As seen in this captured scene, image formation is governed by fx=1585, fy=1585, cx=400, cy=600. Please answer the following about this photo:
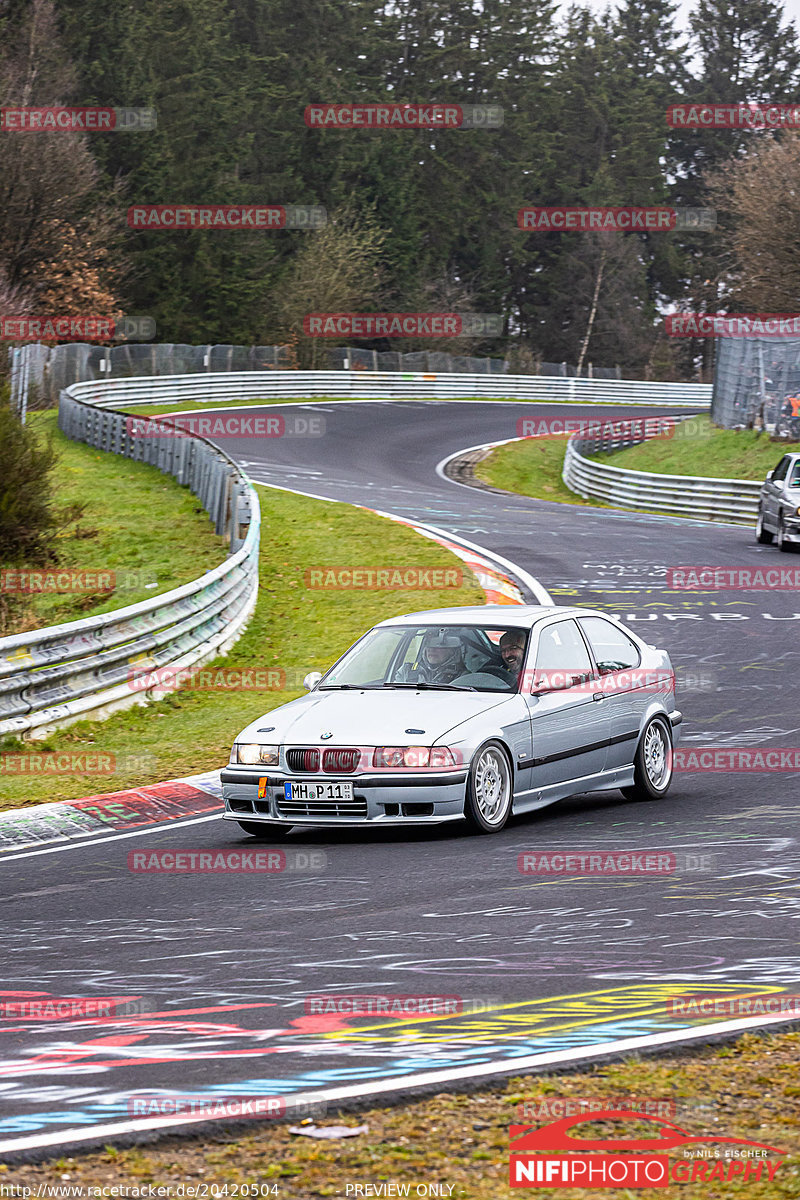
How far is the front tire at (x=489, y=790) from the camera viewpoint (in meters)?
9.55

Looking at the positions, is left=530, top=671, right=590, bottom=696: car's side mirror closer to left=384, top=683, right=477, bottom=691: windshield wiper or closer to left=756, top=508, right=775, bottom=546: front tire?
left=384, top=683, right=477, bottom=691: windshield wiper

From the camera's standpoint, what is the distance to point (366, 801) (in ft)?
31.2

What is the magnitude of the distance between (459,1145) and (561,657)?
684 centimetres

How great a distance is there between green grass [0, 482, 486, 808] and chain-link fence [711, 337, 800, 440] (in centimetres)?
1268

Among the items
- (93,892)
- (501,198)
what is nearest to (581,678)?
(93,892)

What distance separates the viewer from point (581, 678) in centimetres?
1080

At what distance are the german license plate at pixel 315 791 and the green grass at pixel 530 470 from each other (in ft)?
101

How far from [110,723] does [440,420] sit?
41785 millimetres
